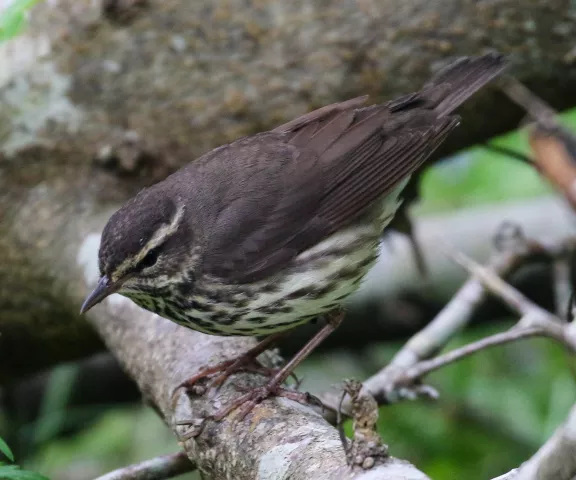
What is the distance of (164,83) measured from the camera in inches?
176

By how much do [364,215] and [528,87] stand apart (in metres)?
1.52

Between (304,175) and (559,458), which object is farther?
(304,175)

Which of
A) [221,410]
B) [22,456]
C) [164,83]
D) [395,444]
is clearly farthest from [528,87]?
[22,456]

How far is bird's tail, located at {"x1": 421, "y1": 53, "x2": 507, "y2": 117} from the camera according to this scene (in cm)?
384

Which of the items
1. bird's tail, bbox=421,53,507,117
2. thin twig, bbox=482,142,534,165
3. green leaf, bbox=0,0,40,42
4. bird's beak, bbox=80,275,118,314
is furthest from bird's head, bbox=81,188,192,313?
thin twig, bbox=482,142,534,165

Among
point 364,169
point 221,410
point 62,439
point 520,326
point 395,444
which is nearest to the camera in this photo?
point 221,410

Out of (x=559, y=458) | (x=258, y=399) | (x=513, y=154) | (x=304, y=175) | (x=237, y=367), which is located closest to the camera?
(x=559, y=458)

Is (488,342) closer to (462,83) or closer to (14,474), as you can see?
(462,83)

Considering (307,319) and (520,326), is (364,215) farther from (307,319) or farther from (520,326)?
(520,326)

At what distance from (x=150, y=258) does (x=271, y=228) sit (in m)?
0.49

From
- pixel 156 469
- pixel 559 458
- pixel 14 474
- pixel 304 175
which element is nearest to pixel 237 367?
pixel 156 469

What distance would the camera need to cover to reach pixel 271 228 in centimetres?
345

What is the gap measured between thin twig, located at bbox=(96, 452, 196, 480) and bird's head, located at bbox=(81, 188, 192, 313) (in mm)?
627

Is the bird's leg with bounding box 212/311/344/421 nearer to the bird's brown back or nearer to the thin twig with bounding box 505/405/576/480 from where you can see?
the bird's brown back
